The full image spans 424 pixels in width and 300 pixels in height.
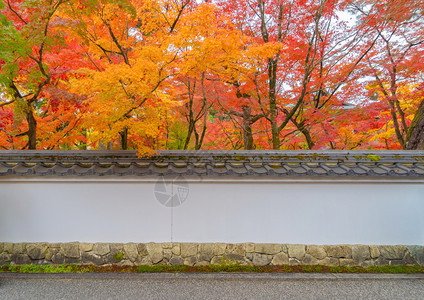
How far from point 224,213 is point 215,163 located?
43.5 inches

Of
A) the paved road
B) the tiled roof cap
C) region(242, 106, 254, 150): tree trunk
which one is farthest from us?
region(242, 106, 254, 150): tree trunk

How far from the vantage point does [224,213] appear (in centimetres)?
486

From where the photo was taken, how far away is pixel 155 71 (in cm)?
441

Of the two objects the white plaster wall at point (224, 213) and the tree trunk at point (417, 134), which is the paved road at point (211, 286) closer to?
the white plaster wall at point (224, 213)

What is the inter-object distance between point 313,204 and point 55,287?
5358 millimetres

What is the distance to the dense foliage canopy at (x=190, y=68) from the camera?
4.55 metres

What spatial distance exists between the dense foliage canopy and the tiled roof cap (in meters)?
0.58

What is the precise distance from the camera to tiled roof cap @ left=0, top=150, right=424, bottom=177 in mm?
4645

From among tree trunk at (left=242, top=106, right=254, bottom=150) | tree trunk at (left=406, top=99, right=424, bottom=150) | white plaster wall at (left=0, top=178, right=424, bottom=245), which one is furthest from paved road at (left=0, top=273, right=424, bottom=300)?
tree trunk at (left=242, top=106, right=254, bottom=150)

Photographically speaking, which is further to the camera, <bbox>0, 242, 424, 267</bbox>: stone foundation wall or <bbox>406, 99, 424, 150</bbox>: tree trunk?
<bbox>406, 99, 424, 150</bbox>: tree trunk

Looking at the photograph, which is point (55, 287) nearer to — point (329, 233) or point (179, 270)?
Result: point (179, 270)

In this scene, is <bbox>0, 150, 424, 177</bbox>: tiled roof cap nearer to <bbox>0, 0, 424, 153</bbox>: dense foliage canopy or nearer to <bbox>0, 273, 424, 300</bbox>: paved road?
<bbox>0, 0, 424, 153</bbox>: dense foliage canopy

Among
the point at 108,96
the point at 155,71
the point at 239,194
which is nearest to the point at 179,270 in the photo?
the point at 239,194

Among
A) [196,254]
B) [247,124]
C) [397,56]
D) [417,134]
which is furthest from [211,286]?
[397,56]
